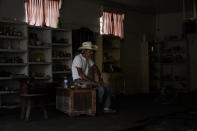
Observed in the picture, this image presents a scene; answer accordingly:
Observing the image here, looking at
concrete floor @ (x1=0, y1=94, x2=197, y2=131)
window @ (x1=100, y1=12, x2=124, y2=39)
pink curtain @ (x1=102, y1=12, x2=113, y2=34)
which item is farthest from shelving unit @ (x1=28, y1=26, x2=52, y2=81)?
pink curtain @ (x1=102, y1=12, x2=113, y2=34)

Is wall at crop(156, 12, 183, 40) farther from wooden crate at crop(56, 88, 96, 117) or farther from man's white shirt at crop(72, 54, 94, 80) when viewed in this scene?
wooden crate at crop(56, 88, 96, 117)

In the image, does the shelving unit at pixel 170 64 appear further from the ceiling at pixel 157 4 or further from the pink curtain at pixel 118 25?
the pink curtain at pixel 118 25

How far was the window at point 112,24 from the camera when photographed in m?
10.2

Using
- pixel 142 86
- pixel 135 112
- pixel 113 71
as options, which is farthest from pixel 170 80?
pixel 135 112

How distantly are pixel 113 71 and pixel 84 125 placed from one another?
15.2 feet

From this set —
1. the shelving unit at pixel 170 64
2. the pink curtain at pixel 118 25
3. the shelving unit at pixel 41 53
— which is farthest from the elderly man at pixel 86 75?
the shelving unit at pixel 170 64

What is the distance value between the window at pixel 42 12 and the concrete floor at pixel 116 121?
2.62 m

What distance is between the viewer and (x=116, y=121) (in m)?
5.64

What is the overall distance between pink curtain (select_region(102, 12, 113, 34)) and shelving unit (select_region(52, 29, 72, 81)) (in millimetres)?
2084

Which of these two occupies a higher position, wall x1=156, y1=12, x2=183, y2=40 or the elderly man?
wall x1=156, y1=12, x2=183, y2=40

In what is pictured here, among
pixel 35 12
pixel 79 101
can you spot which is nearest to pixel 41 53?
pixel 35 12

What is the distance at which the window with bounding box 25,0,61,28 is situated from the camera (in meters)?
7.95

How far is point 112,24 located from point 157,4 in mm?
1971

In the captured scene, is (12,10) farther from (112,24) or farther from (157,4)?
(157,4)
